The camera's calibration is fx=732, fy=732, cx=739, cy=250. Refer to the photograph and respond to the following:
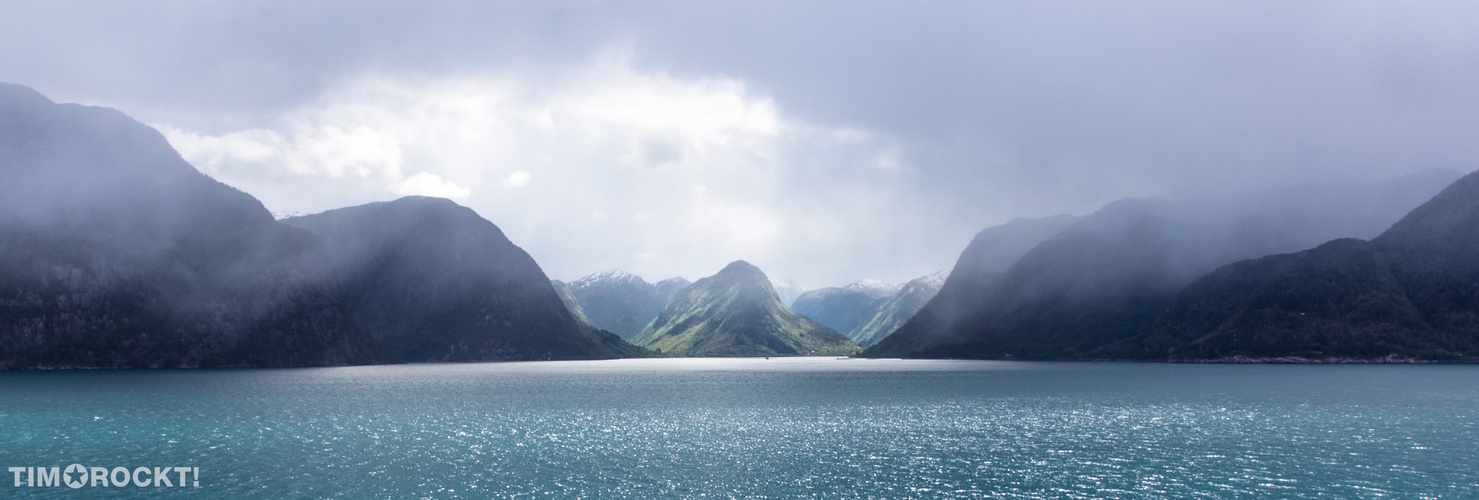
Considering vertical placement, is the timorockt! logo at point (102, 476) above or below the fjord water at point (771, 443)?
above

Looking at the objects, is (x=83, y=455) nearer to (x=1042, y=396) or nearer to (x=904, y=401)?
(x=904, y=401)

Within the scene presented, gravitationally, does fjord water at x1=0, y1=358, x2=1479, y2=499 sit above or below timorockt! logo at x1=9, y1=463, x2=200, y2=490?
below

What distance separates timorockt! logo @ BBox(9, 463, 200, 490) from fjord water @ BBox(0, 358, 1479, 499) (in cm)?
150

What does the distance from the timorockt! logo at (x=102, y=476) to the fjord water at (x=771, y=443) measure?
1.50 metres

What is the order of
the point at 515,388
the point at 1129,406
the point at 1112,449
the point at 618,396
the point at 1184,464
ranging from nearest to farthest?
the point at 1184,464
the point at 1112,449
the point at 1129,406
the point at 618,396
the point at 515,388

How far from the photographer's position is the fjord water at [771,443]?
58.5 meters

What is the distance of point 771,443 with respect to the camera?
82.5 meters

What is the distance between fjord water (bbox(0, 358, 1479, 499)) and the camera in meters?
58.5

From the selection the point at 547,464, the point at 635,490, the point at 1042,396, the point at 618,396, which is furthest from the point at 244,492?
the point at 1042,396

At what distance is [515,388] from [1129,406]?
133890 mm

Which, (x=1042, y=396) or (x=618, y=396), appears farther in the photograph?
(x=618, y=396)

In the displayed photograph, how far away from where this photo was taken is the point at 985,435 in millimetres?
86625

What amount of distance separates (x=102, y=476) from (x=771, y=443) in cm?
6072

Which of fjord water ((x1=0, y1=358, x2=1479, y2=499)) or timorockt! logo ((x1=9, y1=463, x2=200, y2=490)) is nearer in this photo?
timorockt! logo ((x1=9, y1=463, x2=200, y2=490))
